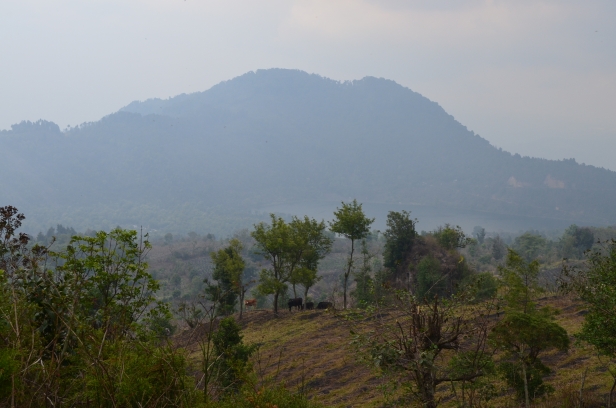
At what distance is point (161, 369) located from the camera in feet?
14.4

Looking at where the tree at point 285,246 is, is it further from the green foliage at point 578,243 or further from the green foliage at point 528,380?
the green foliage at point 578,243

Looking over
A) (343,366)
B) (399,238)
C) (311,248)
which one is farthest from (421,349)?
(399,238)

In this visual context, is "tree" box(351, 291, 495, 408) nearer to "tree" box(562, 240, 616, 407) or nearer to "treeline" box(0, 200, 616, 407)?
"treeline" box(0, 200, 616, 407)

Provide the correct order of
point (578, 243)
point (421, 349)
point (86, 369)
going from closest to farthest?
point (86, 369) → point (421, 349) → point (578, 243)

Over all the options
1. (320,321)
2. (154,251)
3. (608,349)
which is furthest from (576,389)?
(154,251)

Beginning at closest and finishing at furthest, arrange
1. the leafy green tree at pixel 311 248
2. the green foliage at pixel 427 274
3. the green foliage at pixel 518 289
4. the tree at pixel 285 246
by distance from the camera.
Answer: the green foliage at pixel 518 289
the tree at pixel 285 246
the green foliage at pixel 427 274
the leafy green tree at pixel 311 248

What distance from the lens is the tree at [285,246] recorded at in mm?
30861

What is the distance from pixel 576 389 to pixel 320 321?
727 inches

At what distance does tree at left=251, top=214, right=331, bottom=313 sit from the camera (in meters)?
30.9

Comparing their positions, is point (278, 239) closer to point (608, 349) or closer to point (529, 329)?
point (529, 329)

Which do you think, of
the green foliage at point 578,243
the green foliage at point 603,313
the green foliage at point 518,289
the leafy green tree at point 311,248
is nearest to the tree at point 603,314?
the green foliage at point 603,313

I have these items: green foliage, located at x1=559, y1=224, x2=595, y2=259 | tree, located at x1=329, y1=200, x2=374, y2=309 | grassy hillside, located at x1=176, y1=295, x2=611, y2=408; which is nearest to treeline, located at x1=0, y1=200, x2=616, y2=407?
grassy hillside, located at x1=176, y1=295, x2=611, y2=408

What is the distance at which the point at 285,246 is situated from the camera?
3119cm

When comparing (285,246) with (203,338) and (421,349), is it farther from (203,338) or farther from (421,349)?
(203,338)
